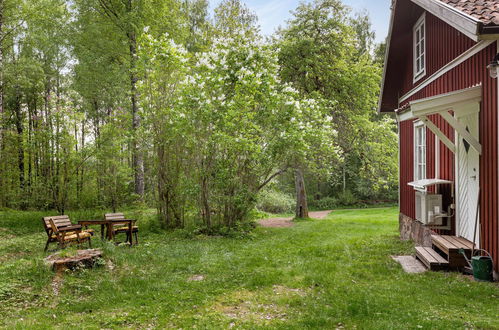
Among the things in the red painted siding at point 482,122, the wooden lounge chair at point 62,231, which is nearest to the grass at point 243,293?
the wooden lounge chair at point 62,231

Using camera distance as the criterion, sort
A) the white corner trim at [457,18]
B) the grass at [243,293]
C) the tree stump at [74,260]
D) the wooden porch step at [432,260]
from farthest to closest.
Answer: the wooden porch step at [432,260], the tree stump at [74,260], the white corner trim at [457,18], the grass at [243,293]

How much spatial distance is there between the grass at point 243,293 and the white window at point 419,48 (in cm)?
447

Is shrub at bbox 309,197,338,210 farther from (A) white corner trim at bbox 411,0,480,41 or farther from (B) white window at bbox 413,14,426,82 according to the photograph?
(A) white corner trim at bbox 411,0,480,41

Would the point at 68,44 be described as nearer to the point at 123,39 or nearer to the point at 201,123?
the point at 123,39

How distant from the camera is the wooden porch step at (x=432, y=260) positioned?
605 centimetres

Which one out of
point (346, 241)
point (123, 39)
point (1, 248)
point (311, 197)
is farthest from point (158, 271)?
point (311, 197)

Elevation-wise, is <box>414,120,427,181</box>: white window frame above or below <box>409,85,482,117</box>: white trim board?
below

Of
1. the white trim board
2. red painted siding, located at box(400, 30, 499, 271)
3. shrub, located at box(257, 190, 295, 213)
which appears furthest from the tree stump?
shrub, located at box(257, 190, 295, 213)

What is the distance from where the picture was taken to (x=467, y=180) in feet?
21.3

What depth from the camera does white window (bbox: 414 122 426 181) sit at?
8.72 m

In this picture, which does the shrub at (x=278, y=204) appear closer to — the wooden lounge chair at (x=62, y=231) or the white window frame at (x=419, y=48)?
the white window frame at (x=419, y=48)

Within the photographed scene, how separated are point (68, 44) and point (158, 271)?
579 inches

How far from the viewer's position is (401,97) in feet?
37.0

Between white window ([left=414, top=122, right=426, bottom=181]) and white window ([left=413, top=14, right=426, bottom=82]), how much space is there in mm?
1280
